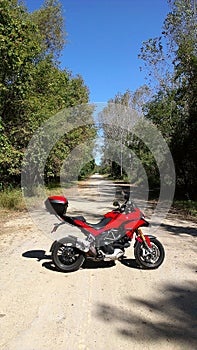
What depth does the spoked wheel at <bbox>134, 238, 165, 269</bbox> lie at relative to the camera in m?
4.55

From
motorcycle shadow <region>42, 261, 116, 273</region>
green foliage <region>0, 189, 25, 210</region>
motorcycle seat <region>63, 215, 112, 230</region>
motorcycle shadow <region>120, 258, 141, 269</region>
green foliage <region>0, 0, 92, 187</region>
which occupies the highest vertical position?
green foliage <region>0, 0, 92, 187</region>

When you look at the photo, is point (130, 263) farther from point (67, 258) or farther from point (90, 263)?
point (67, 258)

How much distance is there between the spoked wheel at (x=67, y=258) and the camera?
4.34 m

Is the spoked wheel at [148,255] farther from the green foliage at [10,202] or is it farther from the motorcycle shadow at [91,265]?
the green foliage at [10,202]

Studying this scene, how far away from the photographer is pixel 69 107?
2095 cm

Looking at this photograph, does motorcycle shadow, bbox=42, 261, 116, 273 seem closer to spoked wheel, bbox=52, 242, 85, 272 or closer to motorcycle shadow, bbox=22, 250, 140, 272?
motorcycle shadow, bbox=22, 250, 140, 272

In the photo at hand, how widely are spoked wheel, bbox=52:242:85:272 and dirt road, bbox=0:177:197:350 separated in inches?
4.7

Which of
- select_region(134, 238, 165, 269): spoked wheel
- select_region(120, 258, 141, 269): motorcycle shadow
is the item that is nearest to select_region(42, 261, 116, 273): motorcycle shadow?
select_region(120, 258, 141, 269): motorcycle shadow

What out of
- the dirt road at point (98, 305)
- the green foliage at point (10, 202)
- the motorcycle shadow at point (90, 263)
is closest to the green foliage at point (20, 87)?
the green foliage at point (10, 202)

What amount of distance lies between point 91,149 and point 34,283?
81.2 feet

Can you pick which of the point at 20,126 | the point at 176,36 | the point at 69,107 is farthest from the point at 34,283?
the point at 69,107

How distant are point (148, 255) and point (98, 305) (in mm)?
1535

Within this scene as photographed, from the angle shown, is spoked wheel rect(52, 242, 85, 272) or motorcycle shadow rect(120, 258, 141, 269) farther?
motorcycle shadow rect(120, 258, 141, 269)

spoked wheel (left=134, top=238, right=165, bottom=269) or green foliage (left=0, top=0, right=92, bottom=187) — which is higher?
green foliage (left=0, top=0, right=92, bottom=187)
